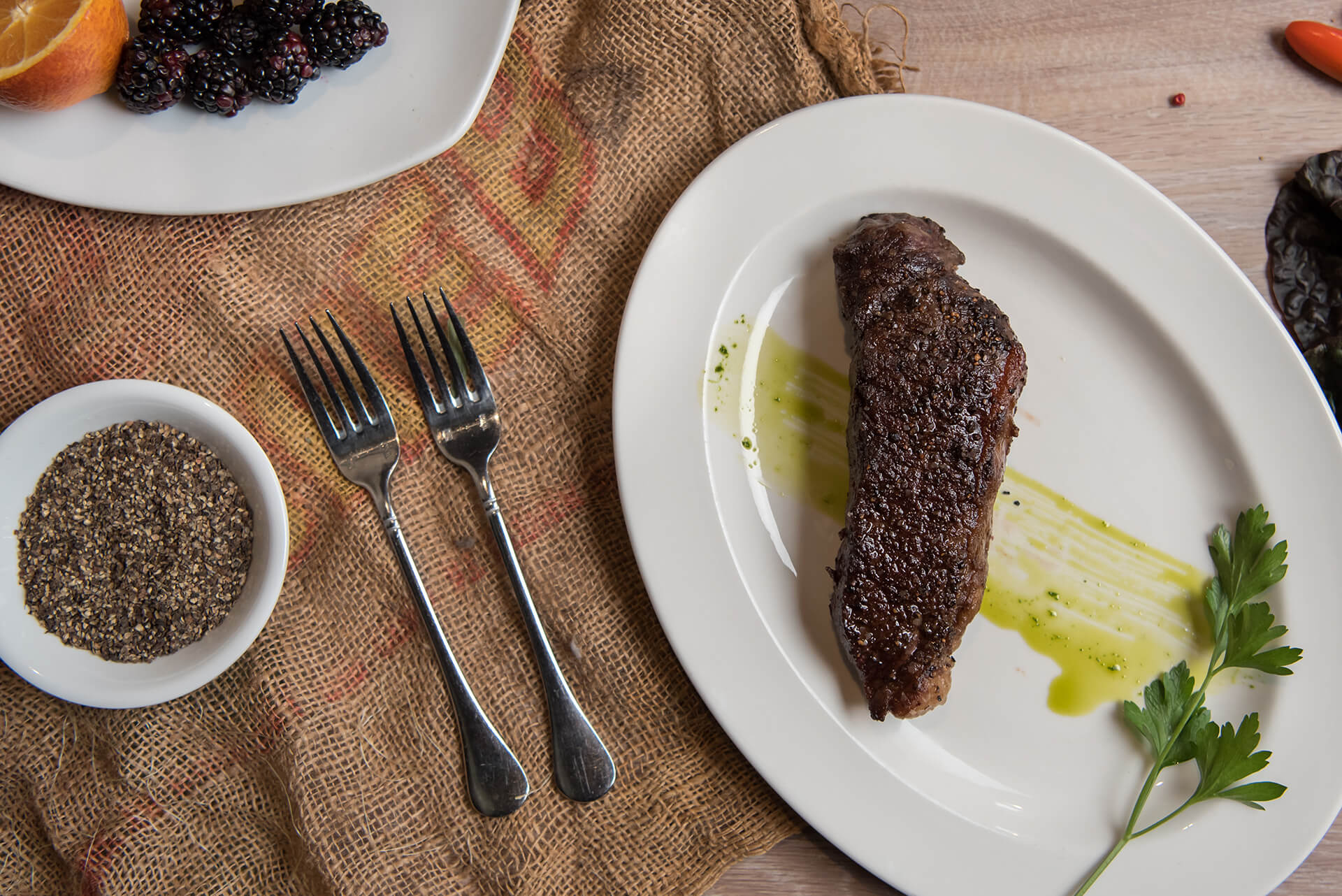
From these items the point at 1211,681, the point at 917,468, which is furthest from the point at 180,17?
the point at 1211,681

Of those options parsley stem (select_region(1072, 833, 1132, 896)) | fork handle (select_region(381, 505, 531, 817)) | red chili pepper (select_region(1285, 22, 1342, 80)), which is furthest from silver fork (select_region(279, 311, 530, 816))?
red chili pepper (select_region(1285, 22, 1342, 80))

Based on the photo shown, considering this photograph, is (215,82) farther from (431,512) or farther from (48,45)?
(431,512)

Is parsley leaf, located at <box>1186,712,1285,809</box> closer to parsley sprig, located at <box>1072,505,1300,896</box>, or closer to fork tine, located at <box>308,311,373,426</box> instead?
parsley sprig, located at <box>1072,505,1300,896</box>

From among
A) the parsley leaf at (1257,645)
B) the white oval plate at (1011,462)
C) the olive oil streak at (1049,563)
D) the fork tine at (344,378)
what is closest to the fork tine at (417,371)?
the fork tine at (344,378)

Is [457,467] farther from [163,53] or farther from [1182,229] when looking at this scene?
[1182,229]

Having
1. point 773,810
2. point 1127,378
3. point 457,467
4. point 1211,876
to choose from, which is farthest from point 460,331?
point 1211,876

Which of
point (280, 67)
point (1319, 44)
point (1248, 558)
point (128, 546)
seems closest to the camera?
point (128, 546)
